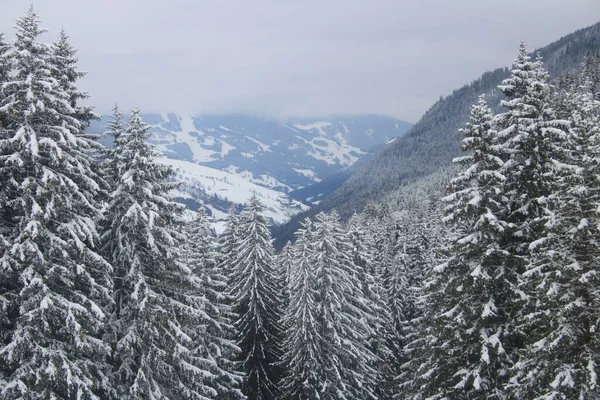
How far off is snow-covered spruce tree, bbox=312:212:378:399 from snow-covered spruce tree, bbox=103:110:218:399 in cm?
968

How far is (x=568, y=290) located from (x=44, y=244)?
1747 centimetres

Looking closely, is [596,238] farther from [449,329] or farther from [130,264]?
[130,264]

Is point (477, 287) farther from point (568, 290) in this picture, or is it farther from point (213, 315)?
point (213, 315)

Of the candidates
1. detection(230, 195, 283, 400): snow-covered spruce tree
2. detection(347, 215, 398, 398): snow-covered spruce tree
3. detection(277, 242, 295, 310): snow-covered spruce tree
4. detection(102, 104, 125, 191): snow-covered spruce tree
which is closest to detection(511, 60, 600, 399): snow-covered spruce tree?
Result: detection(102, 104, 125, 191): snow-covered spruce tree

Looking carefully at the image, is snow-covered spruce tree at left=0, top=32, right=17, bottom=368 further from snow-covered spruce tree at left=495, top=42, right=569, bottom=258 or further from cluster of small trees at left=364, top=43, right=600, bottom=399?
snow-covered spruce tree at left=495, top=42, right=569, bottom=258

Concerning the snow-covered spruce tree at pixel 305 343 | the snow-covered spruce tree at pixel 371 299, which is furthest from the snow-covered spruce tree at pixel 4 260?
the snow-covered spruce tree at pixel 371 299

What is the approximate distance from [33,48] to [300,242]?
1941 cm

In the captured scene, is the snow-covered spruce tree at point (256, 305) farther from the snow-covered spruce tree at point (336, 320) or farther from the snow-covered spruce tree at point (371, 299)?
the snow-covered spruce tree at point (371, 299)

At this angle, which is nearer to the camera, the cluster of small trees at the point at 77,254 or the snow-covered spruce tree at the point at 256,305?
the cluster of small trees at the point at 77,254

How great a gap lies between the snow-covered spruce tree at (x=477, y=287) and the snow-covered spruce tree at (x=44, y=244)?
13.3 metres

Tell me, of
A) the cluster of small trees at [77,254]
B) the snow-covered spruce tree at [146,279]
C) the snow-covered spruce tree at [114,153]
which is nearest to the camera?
the cluster of small trees at [77,254]

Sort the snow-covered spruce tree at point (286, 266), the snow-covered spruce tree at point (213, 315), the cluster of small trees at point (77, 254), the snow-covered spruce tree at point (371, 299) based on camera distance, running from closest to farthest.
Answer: the cluster of small trees at point (77, 254) → the snow-covered spruce tree at point (213, 315) → the snow-covered spruce tree at point (371, 299) → the snow-covered spruce tree at point (286, 266)

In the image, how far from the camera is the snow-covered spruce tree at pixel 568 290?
12320 millimetres

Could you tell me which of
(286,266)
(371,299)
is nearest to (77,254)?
(371,299)
